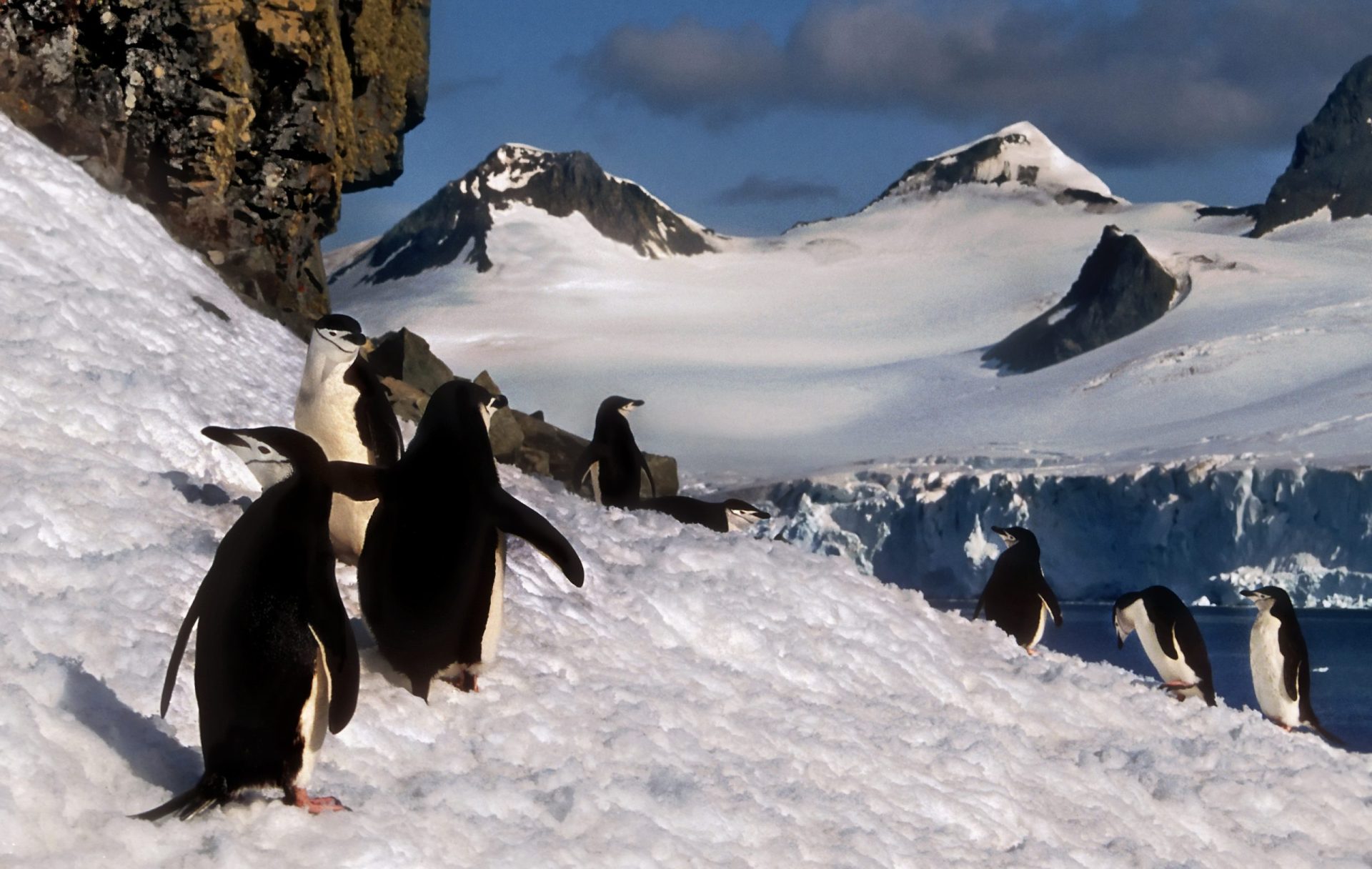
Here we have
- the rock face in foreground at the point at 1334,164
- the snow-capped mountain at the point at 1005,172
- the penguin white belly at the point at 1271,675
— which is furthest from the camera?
the snow-capped mountain at the point at 1005,172

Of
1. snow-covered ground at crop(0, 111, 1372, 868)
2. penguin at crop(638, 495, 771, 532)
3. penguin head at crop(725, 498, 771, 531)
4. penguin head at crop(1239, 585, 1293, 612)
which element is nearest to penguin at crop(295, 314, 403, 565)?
snow-covered ground at crop(0, 111, 1372, 868)

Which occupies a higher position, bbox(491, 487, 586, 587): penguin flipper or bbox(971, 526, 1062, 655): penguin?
bbox(491, 487, 586, 587): penguin flipper

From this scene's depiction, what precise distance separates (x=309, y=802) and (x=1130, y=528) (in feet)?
171

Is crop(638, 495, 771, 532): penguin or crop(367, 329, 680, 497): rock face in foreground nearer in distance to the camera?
crop(638, 495, 771, 532): penguin

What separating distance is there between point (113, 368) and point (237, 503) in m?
1.58

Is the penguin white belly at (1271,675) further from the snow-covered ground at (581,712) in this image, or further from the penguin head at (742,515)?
the penguin head at (742,515)

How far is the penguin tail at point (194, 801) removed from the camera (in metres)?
3.15

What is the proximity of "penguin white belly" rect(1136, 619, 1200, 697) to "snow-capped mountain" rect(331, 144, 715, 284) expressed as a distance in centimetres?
12856

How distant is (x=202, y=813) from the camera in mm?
3201

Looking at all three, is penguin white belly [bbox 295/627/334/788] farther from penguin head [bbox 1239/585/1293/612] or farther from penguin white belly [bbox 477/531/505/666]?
penguin head [bbox 1239/585/1293/612]

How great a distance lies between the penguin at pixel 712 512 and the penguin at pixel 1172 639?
2779 millimetres

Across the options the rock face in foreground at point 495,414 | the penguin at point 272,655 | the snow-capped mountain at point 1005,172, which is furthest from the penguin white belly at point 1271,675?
the snow-capped mountain at point 1005,172

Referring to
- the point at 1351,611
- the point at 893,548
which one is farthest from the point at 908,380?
the point at 893,548

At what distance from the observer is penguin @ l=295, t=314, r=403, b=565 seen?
213 inches
